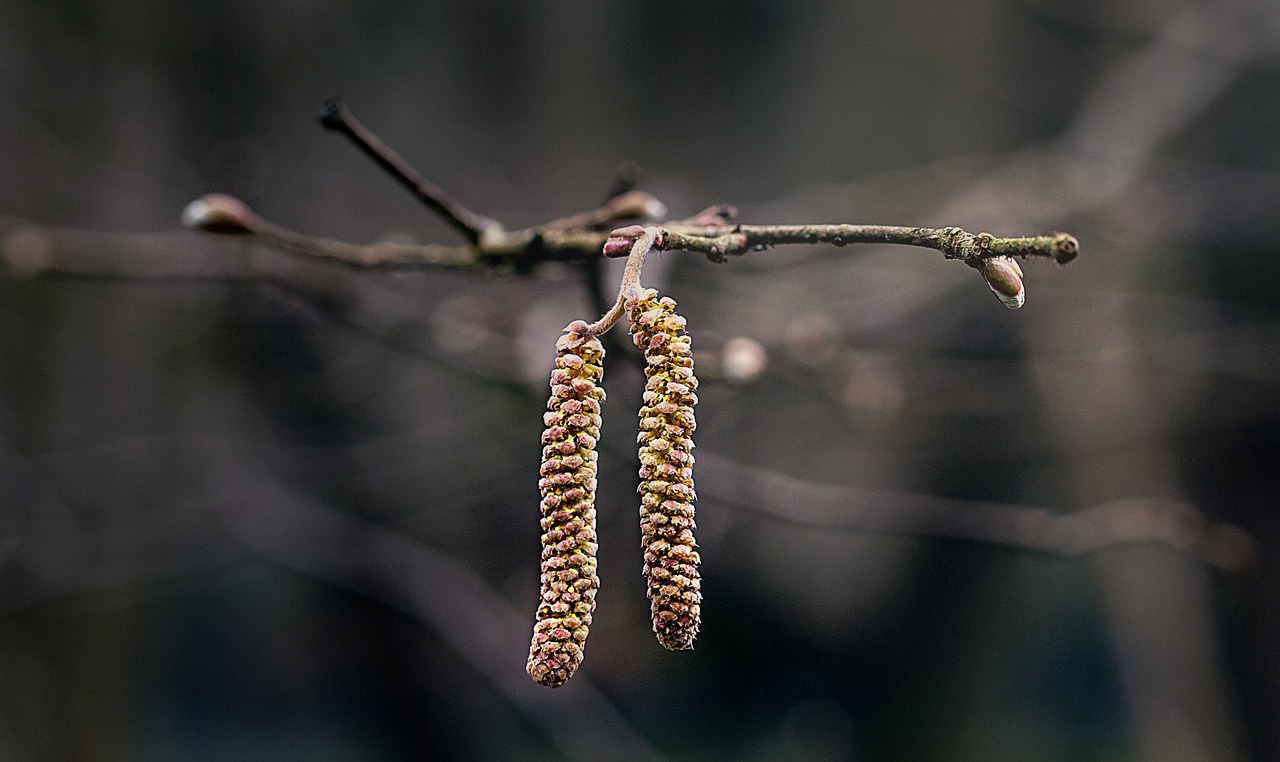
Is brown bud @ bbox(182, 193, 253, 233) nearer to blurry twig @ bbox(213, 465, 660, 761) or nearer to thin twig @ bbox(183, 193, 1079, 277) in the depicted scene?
thin twig @ bbox(183, 193, 1079, 277)

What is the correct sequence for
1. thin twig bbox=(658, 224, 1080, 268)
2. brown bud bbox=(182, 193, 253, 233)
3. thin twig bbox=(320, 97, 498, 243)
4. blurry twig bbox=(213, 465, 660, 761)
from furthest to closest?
1. blurry twig bbox=(213, 465, 660, 761)
2. brown bud bbox=(182, 193, 253, 233)
3. thin twig bbox=(320, 97, 498, 243)
4. thin twig bbox=(658, 224, 1080, 268)

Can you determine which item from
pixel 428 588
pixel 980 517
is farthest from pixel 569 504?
pixel 980 517

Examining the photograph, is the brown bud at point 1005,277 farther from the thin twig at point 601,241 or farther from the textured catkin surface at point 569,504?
the textured catkin surface at point 569,504

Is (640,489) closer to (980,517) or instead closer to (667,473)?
(667,473)

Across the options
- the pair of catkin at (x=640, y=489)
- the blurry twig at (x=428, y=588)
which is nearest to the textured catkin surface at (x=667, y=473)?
the pair of catkin at (x=640, y=489)

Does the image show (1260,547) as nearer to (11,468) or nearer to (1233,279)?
(1233,279)

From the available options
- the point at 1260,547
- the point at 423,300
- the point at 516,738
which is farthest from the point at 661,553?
the point at 1260,547

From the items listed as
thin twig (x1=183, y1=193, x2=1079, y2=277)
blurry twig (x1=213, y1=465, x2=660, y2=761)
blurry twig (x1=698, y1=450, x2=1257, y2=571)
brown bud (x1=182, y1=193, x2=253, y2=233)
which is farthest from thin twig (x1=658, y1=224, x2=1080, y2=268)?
blurry twig (x1=213, y1=465, x2=660, y2=761)
